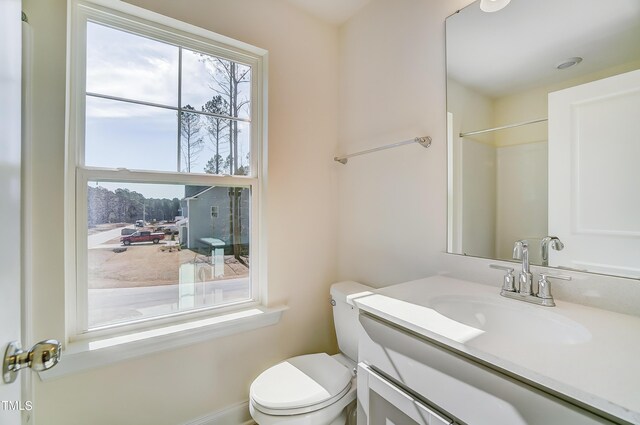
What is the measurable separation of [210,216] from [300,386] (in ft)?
3.13

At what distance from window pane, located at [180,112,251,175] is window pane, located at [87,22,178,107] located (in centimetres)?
14

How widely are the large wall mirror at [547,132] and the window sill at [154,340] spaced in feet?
3.61

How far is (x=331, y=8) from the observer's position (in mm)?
1722

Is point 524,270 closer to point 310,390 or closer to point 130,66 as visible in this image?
point 310,390

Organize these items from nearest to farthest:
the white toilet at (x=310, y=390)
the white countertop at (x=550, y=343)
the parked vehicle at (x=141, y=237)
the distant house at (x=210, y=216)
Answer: the white countertop at (x=550, y=343)
the white toilet at (x=310, y=390)
the parked vehicle at (x=141, y=237)
the distant house at (x=210, y=216)

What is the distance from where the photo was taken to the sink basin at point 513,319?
77cm

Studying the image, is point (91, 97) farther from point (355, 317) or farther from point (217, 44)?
point (355, 317)

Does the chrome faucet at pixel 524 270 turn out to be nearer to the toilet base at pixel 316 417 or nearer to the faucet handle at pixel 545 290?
the faucet handle at pixel 545 290

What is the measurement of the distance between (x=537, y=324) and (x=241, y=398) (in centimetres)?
144

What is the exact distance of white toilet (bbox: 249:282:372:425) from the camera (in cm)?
108

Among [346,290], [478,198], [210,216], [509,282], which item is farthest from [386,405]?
[210,216]

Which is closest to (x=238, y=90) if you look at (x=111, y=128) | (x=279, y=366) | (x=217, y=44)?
(x=217, y=44)

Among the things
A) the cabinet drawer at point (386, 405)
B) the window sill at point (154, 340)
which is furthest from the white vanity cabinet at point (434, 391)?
the window sill at point (154, 340)

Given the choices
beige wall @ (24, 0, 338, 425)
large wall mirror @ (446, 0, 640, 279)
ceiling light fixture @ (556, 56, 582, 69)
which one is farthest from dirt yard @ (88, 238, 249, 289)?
ceiling light fixture @ (556, 56, 582, 69)
